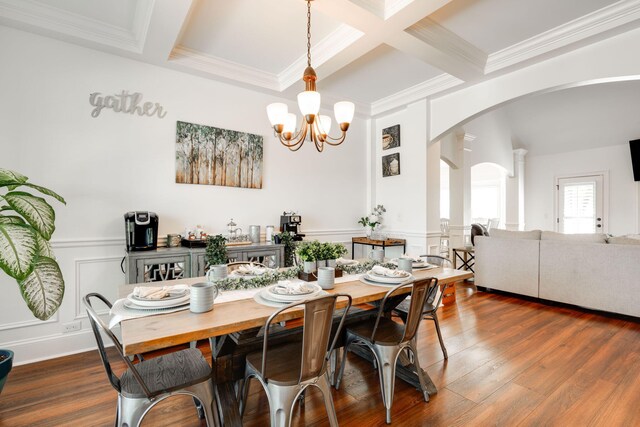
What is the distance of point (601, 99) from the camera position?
6008 mm

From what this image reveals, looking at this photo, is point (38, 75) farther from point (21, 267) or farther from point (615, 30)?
point (615, 30)

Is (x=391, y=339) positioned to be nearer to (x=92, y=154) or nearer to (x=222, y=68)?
(x=92, y=154)

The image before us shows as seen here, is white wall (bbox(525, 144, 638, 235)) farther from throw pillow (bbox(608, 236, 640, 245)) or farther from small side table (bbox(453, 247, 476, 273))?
throw pillow (bbox(608, 236, 640, 245))

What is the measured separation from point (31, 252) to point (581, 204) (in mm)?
9713

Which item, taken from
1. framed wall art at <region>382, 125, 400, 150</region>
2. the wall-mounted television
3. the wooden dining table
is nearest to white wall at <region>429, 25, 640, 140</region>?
framed wall art at <region>382, 125, 400, 150</region>

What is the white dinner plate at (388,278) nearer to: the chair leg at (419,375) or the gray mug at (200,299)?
the chair leg at (419,375)

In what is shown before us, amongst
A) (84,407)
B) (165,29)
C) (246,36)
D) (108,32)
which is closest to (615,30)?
(246,36)

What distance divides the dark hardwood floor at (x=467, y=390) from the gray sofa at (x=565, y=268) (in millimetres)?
613

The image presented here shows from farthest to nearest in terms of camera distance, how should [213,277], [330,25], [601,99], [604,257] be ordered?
[601,99]
[604,257]
[330,25]
[213,277]

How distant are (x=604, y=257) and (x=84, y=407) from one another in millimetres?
5119

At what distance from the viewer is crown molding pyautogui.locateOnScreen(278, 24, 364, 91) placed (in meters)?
2.73

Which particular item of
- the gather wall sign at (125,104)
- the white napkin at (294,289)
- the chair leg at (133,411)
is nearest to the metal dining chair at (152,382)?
the chair leg at (133,411)

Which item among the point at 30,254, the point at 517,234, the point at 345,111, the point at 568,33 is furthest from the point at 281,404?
the point at 517,234

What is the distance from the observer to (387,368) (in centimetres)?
187
